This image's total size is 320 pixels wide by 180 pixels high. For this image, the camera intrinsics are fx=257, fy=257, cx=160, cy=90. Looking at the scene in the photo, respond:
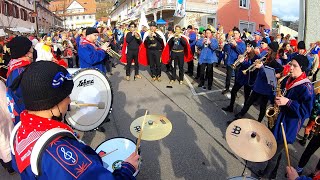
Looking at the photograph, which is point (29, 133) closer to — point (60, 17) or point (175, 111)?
point (175, 111)

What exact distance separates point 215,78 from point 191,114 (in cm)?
419

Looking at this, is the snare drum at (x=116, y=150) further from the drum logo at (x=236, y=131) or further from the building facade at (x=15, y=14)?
the building facade at (x=15, y=14)

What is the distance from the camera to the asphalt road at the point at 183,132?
4246 mm

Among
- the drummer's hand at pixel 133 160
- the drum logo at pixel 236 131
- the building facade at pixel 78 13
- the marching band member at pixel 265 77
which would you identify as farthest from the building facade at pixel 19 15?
the building facade at pixel 78 13

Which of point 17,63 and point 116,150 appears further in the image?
point 17,63

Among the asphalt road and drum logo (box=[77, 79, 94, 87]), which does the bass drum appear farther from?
the asphalt road

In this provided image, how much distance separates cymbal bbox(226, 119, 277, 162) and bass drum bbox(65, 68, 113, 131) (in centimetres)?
237

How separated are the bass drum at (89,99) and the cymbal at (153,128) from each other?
1627 millimetres

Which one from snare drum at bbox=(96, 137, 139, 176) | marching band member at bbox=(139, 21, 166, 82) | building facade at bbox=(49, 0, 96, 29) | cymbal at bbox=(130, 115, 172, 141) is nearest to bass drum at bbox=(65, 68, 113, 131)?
snare drum at bbox=(96, 137, 139, 176)

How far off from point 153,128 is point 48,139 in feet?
4.71

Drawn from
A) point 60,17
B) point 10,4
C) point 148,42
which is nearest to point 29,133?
point 148,42

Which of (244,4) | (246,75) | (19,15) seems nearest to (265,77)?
(246,75)

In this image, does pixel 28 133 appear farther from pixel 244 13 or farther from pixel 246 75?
pixel 244 13

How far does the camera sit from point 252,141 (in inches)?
109
